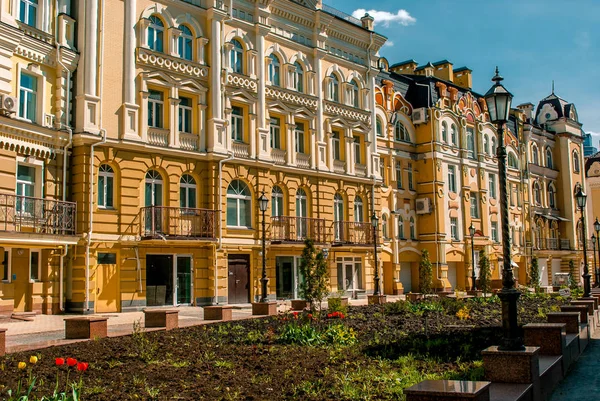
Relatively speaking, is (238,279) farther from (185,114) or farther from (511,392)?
(511,392)

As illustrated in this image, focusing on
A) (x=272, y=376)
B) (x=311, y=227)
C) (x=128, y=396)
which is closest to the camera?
(x=128, y=396)

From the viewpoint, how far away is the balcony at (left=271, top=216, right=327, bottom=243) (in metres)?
30.1

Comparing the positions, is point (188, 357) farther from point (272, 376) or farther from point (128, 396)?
point (128, 396)

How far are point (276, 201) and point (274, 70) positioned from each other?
21.4 ft

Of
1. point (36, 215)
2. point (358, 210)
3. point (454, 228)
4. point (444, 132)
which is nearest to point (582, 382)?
point (36, 215)

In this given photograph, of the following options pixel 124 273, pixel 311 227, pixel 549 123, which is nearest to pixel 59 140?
pixel 124 273

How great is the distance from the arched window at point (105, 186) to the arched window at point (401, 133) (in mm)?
22359

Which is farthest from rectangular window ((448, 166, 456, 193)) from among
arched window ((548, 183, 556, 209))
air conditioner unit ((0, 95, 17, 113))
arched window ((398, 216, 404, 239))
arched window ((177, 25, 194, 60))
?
air conditioner unit ((0, 95, 17, 113))

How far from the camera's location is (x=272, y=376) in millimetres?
9555

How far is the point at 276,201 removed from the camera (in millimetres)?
30859

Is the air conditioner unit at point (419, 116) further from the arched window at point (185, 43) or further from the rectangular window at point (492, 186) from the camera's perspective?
the arched window at point (185, 43)

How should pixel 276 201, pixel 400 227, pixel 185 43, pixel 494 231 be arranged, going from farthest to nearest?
pixel 494 231
pixel 400 227
pixel 276 201
pixel 185 43

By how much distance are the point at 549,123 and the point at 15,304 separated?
52763mm

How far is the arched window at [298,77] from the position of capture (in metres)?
32.5
